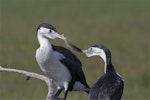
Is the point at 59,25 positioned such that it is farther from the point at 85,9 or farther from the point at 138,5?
the point at 138,5

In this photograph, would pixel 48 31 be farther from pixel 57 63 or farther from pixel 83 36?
pixel 83 36

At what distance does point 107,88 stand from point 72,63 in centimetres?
120

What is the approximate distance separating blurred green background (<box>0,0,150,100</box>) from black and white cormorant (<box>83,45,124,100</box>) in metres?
4.18

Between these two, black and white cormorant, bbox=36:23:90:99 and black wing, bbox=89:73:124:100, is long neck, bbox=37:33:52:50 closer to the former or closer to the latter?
black and white cormorant, bbox=36:23:90:99

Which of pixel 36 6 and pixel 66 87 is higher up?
pixel 66 87

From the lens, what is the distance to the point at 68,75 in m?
9.41

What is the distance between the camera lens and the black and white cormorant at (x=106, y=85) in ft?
27.1

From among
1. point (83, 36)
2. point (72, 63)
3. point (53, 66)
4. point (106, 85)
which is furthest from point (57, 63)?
point (83, 36)

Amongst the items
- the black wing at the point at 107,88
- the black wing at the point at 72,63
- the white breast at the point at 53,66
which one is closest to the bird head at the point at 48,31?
the white breast at the point at 53,66

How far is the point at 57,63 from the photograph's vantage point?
9.09 meters

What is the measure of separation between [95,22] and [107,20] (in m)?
0.61

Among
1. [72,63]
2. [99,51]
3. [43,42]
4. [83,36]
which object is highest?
[43,42]

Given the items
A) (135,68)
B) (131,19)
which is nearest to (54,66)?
(135,68)

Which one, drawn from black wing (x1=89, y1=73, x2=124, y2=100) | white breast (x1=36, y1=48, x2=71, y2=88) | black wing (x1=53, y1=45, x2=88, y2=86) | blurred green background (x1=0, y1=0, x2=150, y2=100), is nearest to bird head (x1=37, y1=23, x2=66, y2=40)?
white breast (x1=36, y1=48, x2=71, y2=88)
